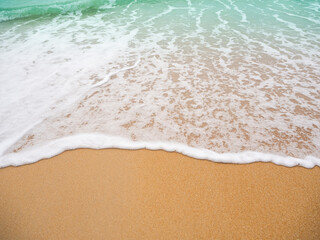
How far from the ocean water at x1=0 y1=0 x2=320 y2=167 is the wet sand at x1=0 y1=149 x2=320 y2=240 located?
22 cm

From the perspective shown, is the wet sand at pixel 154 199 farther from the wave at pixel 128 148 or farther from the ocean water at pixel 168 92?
the ocean water at pixel 168 92

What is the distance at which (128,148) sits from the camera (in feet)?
8.01

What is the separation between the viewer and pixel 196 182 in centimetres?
203

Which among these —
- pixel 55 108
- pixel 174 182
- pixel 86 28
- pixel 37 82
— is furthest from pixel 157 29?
pixel 174 182

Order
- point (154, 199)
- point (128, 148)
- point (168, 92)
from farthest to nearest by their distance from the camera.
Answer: point (168, 92) < point (128, 148) < point (154, 199)

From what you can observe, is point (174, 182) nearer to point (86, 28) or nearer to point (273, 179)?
point (273, 179)

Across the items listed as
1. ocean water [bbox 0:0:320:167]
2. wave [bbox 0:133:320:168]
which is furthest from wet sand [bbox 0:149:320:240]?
ocean water [bbox 0:0:320:167]

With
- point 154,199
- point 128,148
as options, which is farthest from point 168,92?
point 154,199

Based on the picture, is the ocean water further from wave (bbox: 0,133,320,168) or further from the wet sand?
the wet sand

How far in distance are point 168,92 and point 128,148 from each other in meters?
1.46

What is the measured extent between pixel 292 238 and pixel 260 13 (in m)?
9.87

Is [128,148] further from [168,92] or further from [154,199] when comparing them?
[168,92]

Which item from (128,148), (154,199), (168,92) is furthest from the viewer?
(168,92)

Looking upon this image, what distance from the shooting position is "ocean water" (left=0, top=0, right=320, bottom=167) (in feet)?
8.19
